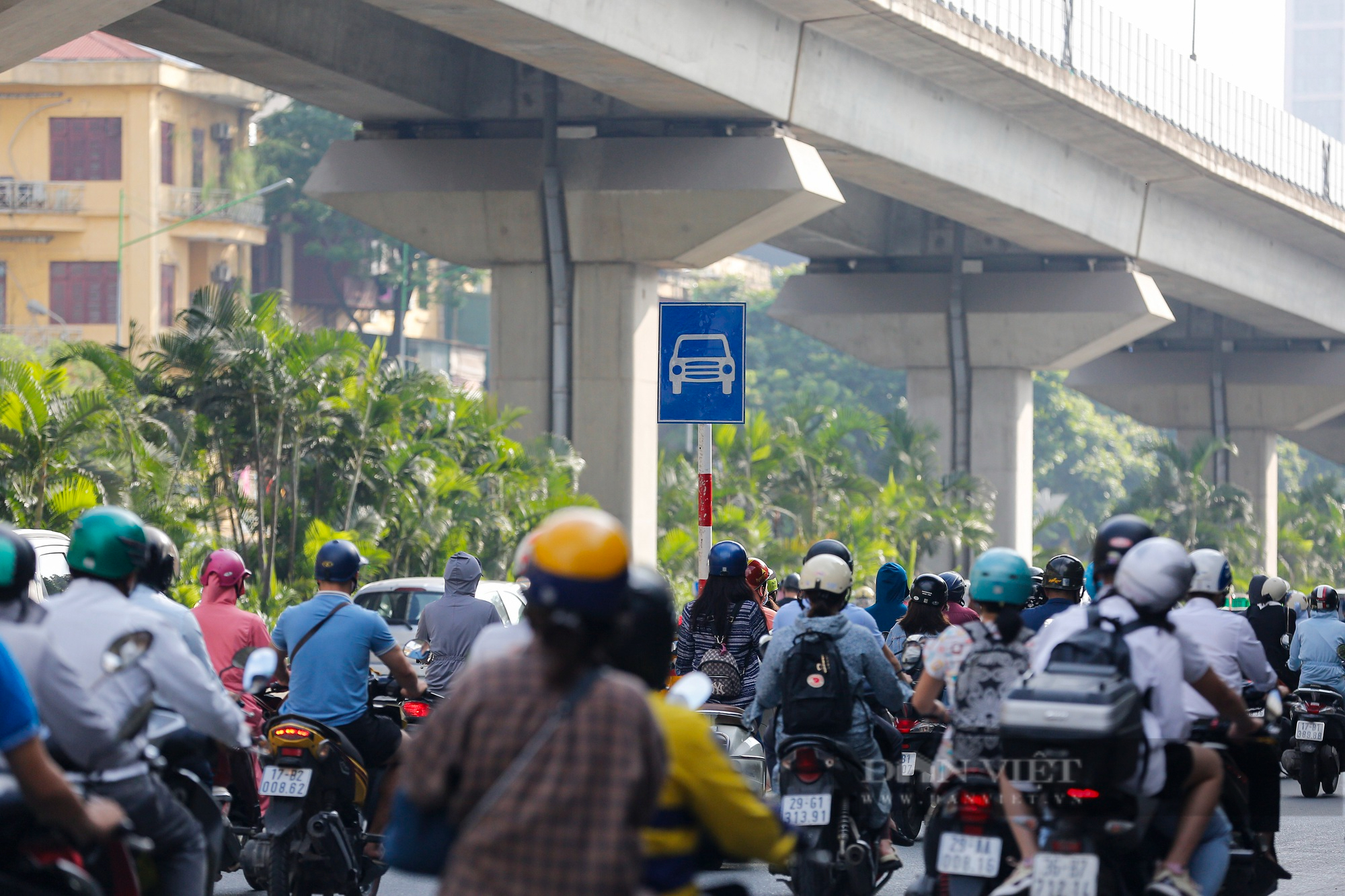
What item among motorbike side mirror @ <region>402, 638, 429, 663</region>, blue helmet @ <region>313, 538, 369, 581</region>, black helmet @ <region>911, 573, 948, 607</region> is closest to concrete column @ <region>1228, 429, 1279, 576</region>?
motorbike side mirror @ <region>402, 638, 429, 663</region>

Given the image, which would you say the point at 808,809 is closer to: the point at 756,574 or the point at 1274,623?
the point at 756,574

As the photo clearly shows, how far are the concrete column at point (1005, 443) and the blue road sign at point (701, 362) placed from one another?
2445 cm

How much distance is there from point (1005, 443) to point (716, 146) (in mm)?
15611

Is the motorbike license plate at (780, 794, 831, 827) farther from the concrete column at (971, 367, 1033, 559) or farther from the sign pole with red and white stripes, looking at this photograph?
the concrete column at (971, 367, 1033, 559)

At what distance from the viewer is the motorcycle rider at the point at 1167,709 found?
21.4 ft

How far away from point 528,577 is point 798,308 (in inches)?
1307

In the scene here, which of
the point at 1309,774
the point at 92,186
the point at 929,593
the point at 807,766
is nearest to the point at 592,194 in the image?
the point at 1309,774

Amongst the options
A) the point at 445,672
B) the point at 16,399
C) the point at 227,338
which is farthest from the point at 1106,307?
the point at 445,672

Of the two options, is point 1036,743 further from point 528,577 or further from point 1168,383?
point 1168,383

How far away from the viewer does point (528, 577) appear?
3879mm

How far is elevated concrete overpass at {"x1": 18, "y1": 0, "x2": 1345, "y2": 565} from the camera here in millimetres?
20750

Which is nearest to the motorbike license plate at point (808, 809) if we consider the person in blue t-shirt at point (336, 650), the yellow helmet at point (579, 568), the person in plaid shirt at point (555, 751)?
the person in blue t-shirt at point (336, 650)

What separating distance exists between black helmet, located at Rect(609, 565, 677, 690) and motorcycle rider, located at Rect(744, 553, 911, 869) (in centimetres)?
317

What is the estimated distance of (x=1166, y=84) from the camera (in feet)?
96.6
